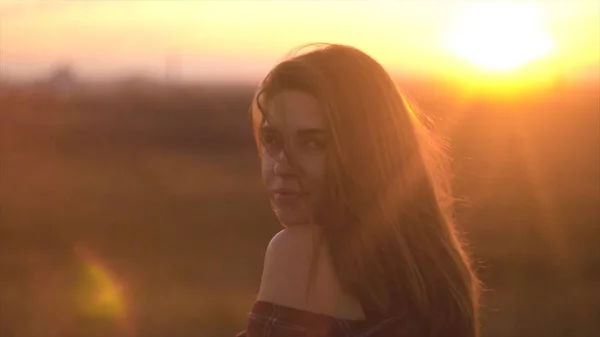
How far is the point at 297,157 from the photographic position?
180 cm

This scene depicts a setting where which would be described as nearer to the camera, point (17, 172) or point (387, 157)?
point (387, 157)

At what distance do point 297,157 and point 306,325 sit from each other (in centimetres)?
32

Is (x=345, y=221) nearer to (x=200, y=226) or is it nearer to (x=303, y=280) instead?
(x=303, y=280)

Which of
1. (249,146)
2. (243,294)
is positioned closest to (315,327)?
(243,294)

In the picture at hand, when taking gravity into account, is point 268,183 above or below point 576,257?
above

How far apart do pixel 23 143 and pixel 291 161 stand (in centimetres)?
2598

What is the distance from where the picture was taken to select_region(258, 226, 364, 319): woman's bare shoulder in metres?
1.74

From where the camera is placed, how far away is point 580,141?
29.2 meters

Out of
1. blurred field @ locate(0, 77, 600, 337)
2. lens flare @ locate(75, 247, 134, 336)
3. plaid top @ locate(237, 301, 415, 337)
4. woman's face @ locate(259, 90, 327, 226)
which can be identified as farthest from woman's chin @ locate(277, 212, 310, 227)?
lens flare @ locate(75, 247, 134, 336)

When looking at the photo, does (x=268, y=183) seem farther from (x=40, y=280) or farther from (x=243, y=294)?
(x=40, y=280)

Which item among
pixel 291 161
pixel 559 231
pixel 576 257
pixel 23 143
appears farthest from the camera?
pixel 23 143

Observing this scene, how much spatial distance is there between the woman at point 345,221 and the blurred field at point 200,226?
905mm

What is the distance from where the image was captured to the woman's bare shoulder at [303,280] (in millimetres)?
1736

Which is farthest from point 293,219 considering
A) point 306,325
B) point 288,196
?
point 306,325
